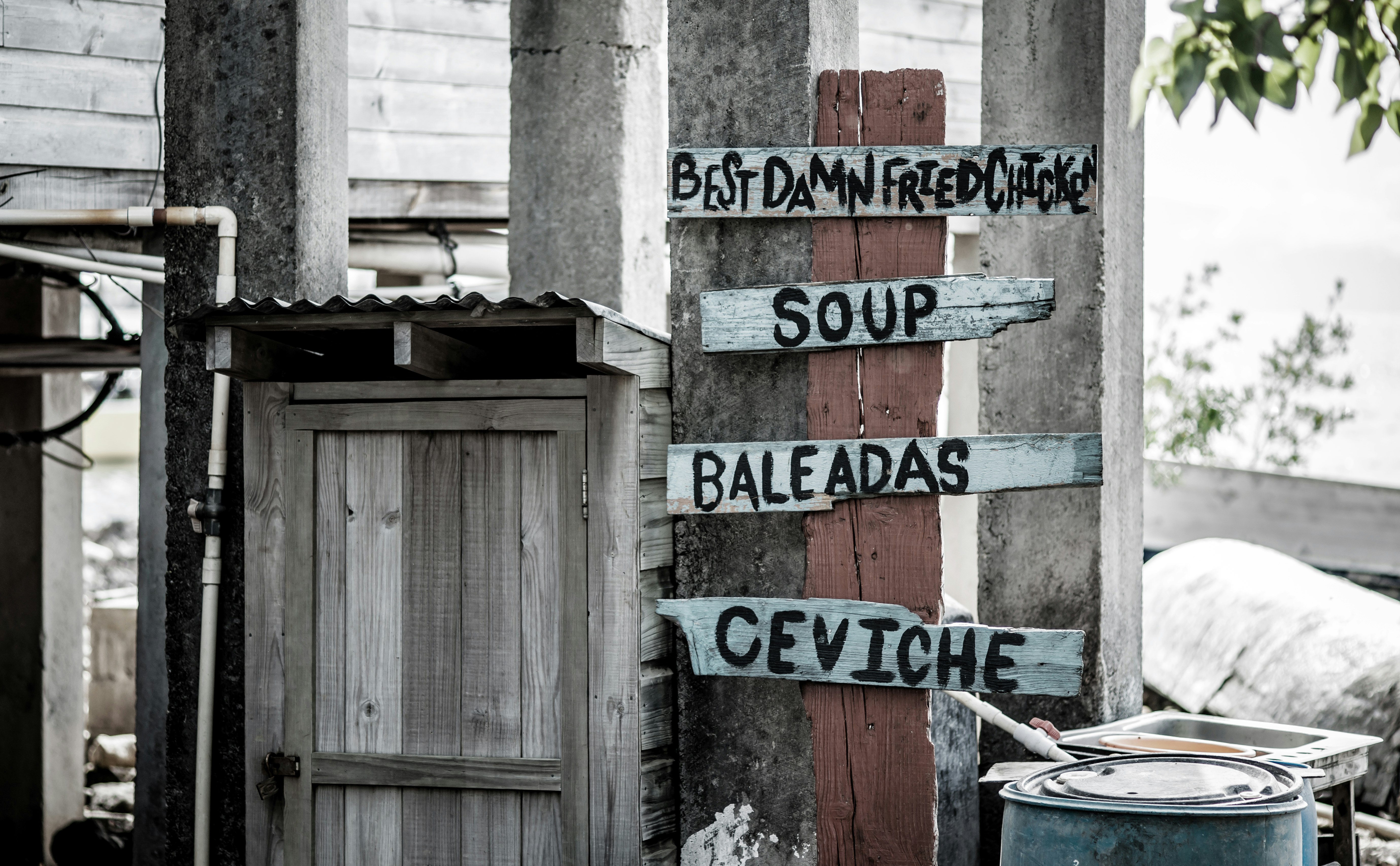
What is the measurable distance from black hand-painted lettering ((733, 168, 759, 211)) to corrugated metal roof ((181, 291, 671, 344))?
50 cm

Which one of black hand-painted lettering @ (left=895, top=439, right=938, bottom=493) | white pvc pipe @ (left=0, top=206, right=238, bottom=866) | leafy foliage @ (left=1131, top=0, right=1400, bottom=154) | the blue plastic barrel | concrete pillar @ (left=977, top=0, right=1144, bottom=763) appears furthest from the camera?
concrete pillar @ (left=977, top=0, right=1144, bottom=763)

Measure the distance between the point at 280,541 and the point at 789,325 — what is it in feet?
6.50

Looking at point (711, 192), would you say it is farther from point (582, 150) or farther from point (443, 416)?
point (582, 150)

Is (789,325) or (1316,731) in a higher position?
(789,325)

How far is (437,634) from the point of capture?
13.6ft

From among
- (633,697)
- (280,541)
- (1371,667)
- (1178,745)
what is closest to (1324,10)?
(633,697)

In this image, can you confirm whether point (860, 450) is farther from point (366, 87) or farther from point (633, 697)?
point (366, 87)

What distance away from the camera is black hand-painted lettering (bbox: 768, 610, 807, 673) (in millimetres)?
3752

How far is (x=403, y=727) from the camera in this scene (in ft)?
13.7

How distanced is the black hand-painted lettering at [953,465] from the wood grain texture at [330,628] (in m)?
2.05

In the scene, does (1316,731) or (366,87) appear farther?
(366,87)

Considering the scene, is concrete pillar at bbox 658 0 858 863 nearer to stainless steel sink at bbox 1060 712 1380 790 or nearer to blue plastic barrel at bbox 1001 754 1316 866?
blue plastic barrel at bbox 1001 754 1316 866

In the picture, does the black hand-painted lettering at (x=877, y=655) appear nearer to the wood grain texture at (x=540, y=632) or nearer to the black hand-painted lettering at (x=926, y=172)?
the wood grain texture at (x=540, y=632)

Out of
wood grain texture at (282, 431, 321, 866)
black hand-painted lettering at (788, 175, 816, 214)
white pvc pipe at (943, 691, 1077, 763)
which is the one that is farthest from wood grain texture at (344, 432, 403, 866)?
white pvc pipe at (943, 691, 1077, 763)
